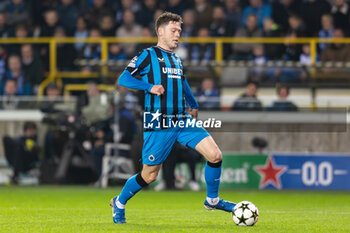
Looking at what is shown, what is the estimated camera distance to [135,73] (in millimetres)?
7094

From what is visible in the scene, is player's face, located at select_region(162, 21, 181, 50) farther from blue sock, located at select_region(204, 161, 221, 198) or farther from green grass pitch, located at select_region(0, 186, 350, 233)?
green grass pitch, located at select_region(0, 186, 350, 233)

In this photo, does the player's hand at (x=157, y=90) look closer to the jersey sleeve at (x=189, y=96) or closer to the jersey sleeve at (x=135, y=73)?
the jersey sleeve at (x=135, y=73)

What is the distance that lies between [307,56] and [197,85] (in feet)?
7.59

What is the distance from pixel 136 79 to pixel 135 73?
0.09 m

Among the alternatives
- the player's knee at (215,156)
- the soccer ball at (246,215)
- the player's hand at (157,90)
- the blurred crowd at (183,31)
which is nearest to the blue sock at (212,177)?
the player's knee at (215,156)

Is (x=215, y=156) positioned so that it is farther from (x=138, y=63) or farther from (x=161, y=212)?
(x=161, y=212)

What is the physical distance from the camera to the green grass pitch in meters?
6.80

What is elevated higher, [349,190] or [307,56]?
[307,56]

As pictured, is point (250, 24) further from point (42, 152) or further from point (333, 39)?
point (42, 152)

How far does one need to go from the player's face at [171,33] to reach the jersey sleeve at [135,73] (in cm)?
23

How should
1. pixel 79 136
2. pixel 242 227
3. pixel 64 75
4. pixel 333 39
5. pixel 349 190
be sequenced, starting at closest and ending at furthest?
pixel 242 227 < pixel 349 190 < pixel 79 136 < pixel 333 39 < pixel 64 75

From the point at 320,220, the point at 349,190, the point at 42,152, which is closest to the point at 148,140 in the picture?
the point at 320,220

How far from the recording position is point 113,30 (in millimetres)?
17047

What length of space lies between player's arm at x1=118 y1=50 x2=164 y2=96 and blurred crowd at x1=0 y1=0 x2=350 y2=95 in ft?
27.6
